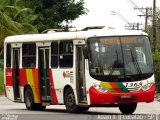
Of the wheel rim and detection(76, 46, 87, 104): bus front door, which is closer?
detection(76, 46, 87, 104): bus front door

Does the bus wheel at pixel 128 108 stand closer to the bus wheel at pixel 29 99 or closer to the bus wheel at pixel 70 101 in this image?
the bus wheel at pixel 70 101

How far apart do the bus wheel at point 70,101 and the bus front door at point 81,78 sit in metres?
0.36

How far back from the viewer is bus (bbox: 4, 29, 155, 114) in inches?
958

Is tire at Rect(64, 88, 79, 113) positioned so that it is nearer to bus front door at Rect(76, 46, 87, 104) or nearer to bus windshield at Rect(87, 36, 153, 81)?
bus front door at Rect(76, 46, 87, 104)

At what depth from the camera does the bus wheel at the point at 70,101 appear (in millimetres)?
25487

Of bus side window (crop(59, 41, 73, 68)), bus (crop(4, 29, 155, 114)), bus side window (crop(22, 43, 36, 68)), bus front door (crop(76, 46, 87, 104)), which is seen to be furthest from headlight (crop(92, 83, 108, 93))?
bus side window (crop(22, 43, 36, 68))

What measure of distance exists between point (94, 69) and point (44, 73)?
3466mm

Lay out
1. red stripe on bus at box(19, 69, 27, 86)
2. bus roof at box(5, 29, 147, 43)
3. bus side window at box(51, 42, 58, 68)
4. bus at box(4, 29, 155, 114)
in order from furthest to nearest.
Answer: red stripe on bus at box(19, 69, 27, 86) < bus side window at box(51, 42, 58, 68) < bus roof at box(5, 29, 147, 43) < bus at box(4, 29, 155, 114)

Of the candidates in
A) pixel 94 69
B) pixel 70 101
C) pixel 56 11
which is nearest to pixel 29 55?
pixel 70 101

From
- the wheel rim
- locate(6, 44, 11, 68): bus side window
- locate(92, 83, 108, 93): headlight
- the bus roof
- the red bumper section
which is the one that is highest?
the bus roof

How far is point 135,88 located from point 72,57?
2.47 metres

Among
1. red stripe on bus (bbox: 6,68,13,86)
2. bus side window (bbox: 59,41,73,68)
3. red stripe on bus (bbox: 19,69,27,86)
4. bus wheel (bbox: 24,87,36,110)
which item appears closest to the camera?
bus side window (bbox: 59,41,73,68)

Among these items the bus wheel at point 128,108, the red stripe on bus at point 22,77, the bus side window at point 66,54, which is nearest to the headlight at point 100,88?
the bus wheel at point 128,108

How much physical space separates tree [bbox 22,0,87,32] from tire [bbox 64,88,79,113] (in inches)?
2158
